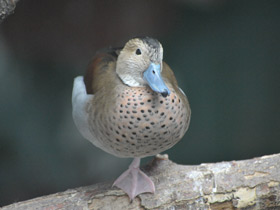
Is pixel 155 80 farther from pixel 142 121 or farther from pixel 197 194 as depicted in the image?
pixel 197 194

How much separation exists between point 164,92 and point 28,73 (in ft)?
4.89

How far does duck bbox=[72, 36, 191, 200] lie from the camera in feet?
Answer: 4.04

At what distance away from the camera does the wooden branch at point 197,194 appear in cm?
147

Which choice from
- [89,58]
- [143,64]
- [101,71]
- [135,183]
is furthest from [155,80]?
[89,58]

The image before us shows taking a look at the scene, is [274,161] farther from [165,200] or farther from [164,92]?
[164,92]

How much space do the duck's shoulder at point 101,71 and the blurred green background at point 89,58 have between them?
0.87 m

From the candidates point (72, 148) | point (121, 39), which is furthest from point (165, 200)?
point (121, 39)

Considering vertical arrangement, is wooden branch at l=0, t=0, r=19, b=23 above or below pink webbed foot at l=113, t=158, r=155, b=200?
above

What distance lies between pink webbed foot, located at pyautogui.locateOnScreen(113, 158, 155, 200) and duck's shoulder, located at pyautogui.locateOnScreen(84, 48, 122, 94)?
1.21 ft

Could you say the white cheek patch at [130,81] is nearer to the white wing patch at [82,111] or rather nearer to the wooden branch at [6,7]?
the white wing patch at [82,111]

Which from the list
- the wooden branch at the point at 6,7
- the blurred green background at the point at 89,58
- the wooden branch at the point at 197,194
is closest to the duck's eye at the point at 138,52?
the wooden branch at the point at 6,7

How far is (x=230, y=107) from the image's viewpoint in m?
2.55

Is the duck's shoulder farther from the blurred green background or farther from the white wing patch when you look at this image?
the blurred green background

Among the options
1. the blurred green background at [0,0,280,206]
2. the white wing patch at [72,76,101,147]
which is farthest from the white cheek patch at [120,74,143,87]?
the blurred green background at [0,0,280,206]
